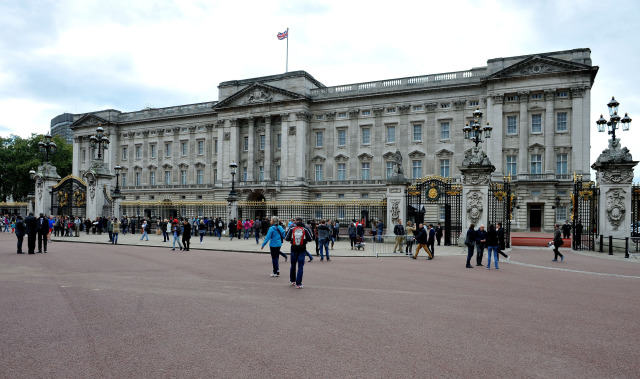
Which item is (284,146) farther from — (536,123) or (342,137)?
(536,123)

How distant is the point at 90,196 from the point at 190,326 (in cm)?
2909

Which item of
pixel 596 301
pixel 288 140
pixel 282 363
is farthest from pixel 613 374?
pixel 288 140

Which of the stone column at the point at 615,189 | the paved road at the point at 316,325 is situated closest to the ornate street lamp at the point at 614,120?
the stone column at the point at 615,189

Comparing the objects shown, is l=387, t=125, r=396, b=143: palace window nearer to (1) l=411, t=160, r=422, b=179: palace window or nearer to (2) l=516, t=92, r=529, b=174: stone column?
(1) l=411, t=160, r=422, b=179: palace window

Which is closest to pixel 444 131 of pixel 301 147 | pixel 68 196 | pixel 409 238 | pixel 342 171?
pixel 342 171

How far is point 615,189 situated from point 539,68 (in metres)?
27.8

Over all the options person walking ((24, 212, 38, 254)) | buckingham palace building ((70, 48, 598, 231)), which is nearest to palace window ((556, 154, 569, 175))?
buckingham palace building ((70, 48, 598, 231))

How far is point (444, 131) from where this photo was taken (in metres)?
49.9

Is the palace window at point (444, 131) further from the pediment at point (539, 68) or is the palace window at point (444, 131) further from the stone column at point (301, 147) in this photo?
the stone column at point (301, 147)

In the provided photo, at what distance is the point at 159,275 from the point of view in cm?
1251

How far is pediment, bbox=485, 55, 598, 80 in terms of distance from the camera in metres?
42.0

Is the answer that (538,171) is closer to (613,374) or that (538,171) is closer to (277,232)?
(277,232)

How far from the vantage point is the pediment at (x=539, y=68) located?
138 feet

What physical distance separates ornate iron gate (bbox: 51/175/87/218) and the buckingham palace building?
16.8 m
